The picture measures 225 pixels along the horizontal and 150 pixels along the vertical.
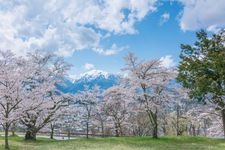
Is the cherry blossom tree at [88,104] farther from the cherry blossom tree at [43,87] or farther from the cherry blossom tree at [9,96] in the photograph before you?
the cherry blossom tree at [9,96]

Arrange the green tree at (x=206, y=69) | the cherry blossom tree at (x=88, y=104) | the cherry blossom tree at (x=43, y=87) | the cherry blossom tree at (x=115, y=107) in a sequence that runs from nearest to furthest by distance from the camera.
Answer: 1. the green tree at (x=206, y=69)
2. the cherry blossom tree at (x=43, y=87)
3. the cherry blossom tree at (x=115, y=107)
4. the cherry blossom tree at (x=88, y=104)

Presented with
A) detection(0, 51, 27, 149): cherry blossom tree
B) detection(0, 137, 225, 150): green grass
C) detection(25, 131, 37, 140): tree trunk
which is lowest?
detection(0, 137, 225, 150): green grass

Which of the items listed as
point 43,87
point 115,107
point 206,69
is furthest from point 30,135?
point 206,69

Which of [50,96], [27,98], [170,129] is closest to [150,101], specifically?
[50,96]

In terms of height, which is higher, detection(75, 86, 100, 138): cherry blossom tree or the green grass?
detection(75, 86, 100, 138): cherry blossom tree

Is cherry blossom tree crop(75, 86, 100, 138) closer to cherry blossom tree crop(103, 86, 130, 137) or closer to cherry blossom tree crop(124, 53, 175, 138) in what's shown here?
cherry blossom tree crop(103, 86, 130, 137)

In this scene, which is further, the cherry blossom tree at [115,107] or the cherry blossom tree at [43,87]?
the cherry blossom tree at [115,107]

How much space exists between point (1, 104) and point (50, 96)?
2238 centimetres

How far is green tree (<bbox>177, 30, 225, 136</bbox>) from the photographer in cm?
4325

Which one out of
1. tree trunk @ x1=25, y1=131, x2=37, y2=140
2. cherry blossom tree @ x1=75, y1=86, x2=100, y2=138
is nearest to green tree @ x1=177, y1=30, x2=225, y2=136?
tree trunk @ x1=25, y1=131, x2=37, y2=140

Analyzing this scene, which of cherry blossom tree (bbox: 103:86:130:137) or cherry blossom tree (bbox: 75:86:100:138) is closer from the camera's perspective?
cherry blossom tree (bbox: 103:86:130:137)

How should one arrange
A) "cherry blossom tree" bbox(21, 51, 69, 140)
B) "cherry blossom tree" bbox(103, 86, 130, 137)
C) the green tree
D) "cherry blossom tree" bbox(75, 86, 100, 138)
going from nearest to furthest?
the green tree, "cherry blossom tree" bbox(21, 51, 69, 140), "cherry blossom tree" bbox(103, 86, 130, 137), "cherry blossom tree" bbox(75, 86, 100, 138)

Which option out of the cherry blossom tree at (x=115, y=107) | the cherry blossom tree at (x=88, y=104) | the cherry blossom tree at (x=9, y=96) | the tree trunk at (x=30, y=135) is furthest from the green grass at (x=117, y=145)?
the cherry blossom tree at (x=88, y=104)

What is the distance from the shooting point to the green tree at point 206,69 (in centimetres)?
4325
